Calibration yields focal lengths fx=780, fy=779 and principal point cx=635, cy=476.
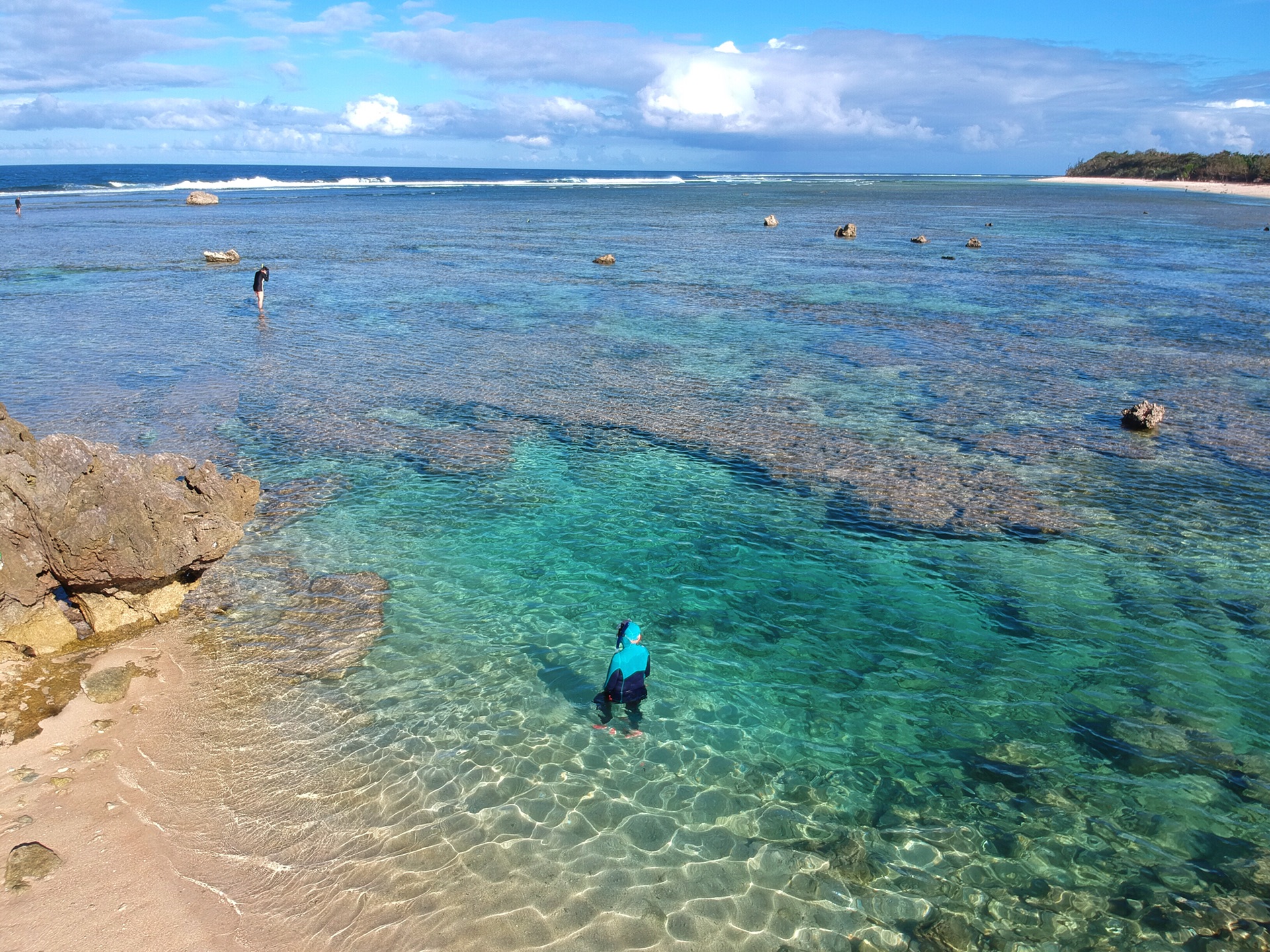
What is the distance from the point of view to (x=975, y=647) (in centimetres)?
1191

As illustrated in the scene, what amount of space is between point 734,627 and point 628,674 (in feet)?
9.17

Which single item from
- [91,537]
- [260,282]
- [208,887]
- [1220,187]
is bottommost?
[208,887]

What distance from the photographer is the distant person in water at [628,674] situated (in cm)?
1018

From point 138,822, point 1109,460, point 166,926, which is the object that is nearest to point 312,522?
point 138,822

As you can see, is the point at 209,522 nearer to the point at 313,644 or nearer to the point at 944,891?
the point at 313,644

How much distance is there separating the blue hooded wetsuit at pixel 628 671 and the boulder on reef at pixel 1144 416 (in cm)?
1719

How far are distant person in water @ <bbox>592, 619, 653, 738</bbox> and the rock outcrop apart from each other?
7.43m

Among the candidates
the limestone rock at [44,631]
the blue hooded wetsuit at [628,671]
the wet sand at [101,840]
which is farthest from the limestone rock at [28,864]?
the blue hooded wetsuit at [628,671]

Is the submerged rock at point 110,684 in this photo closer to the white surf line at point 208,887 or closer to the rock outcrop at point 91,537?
the rock outcrop at point 91,537

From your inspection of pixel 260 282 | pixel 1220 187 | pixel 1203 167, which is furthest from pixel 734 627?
pixel 1203 167

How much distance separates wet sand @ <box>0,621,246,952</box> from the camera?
7.32m

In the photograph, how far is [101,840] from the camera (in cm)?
832

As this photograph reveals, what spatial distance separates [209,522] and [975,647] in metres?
12.6

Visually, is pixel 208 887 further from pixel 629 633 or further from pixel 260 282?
pixel 260 282
